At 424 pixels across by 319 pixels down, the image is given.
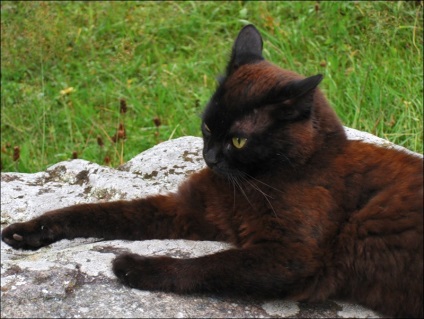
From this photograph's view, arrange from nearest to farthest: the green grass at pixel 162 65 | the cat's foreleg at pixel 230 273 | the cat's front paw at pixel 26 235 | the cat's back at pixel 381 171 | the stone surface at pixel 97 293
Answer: the stone surface at pixel 97 293 → the cat's foreleg at pixel 230 273 → the cat's back at pixel 381 171 → the cat's front paw at pixel 26 235 → the green grass at pixel 162 65

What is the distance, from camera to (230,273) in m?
2.29

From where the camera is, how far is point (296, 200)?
2.40 metres

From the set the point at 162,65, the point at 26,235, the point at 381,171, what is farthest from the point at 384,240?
the point at 162,65

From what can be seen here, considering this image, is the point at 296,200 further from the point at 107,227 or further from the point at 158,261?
the point at 107,227

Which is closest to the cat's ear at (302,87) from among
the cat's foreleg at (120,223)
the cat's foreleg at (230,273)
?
the cat's foreleg at (230,273)

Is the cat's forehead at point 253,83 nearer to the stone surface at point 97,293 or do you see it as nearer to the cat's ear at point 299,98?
the cat's ear at point 299,98

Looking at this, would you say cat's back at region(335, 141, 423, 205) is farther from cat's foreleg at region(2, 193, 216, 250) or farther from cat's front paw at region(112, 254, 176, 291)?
cat's front paw at region(112, 254, 176, 291)

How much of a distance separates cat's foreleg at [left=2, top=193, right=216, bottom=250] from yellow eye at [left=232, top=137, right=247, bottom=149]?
383mm

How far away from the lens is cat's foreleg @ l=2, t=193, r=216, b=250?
2.74 meters

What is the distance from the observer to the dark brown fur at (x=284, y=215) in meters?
2.30

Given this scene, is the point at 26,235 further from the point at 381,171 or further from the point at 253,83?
the point at 381,171

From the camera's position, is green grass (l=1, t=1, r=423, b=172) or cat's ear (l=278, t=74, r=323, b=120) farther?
green grass (l=1, t=1, r=423, b=172)

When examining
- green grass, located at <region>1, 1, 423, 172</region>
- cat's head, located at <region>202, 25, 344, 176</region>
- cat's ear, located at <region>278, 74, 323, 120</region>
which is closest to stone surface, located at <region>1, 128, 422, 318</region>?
cat's head, located at <region>202, 25, 344, 176</region>

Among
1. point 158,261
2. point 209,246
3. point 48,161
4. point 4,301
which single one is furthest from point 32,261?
point 48,161
